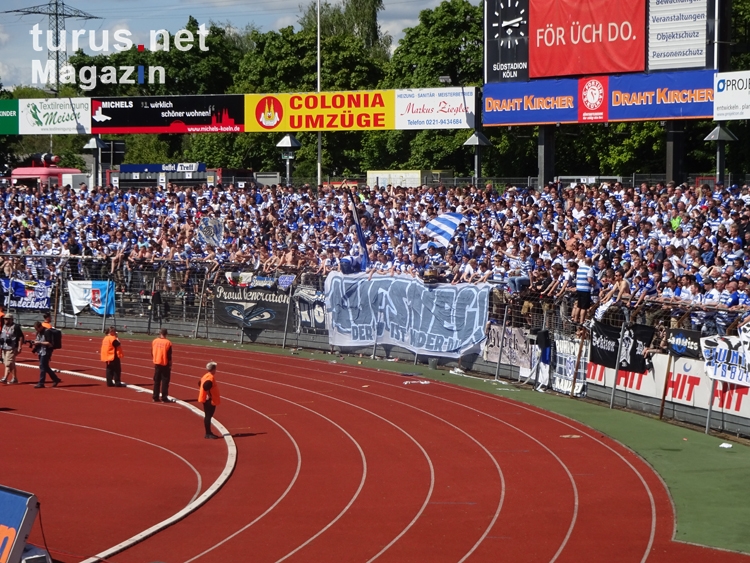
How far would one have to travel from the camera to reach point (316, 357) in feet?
89.7

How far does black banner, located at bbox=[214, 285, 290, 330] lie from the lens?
95.0ft

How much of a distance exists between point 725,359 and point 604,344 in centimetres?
339

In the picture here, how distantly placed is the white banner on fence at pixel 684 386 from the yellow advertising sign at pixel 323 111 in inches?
866

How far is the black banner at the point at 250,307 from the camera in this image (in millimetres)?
28969

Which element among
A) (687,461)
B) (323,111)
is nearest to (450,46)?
(323,111)

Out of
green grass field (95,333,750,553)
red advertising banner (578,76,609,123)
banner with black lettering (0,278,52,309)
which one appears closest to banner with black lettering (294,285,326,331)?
green grass field (95,333,750,553)

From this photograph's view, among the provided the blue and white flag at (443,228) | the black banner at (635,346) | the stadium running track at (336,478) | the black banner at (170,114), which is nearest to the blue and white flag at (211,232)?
the blue and white flag at (443,228)

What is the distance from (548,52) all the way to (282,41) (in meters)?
40.5

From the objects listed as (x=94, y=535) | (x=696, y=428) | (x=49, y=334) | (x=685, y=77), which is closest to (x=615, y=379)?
(x=696, y=428)

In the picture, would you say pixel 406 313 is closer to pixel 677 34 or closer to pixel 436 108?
pixel 677 34

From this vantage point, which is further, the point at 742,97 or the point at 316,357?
the point at 742,97

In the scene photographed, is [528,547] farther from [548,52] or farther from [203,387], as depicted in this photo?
[548,52]

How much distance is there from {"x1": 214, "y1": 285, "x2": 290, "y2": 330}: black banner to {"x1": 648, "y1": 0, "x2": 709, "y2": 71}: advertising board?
551 inches

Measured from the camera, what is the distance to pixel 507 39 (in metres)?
34.5
